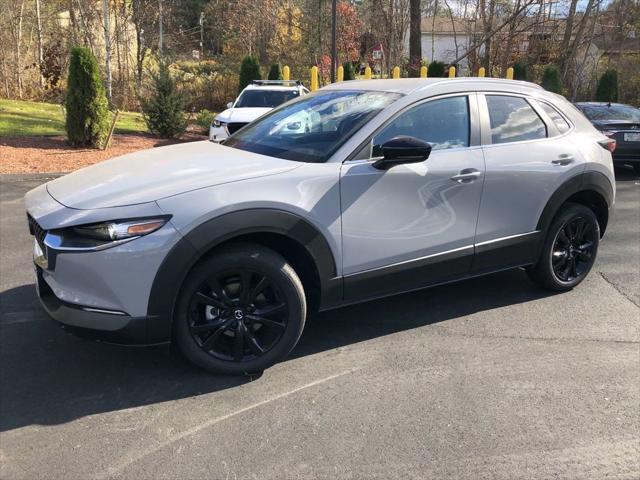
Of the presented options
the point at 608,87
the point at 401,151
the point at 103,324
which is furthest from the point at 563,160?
the point at 608,87

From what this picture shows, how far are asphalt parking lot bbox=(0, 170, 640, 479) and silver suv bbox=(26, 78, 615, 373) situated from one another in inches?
14.7

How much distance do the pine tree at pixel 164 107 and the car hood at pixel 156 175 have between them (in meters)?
11.4

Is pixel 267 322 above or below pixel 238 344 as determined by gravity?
above

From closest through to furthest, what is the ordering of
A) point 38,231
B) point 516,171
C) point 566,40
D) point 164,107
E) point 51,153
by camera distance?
1. point 38,231
2. point 516,171
3. point 51,153
4. point 164,107
5. point 566,40

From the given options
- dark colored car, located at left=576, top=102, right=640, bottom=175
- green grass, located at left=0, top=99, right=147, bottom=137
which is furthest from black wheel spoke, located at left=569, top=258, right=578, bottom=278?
green grass, located at left=0, top=99, right=147, bottom=137

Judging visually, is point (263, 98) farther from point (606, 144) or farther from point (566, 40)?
point (566, 40)

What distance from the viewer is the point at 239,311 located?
10.9ft

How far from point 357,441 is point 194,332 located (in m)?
1.11

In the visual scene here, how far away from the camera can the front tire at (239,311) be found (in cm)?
320

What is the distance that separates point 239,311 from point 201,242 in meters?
0.51

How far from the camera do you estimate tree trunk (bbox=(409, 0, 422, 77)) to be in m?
20.5

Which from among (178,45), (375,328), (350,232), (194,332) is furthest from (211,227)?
(178,45)

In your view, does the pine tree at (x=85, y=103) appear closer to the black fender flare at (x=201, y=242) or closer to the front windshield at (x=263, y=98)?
the front windshield at (x=263, y=98)

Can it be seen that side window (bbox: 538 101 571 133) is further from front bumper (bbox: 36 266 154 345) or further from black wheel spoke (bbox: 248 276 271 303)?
front bumper (bbox: 36 266 154 345)
